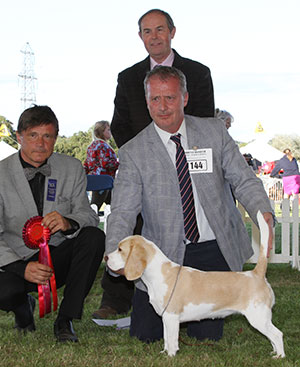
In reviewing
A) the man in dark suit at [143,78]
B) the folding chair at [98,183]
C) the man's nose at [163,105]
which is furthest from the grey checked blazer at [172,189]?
the folding chair at [98,183]

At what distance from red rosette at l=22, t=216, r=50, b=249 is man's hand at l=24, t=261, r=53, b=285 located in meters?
0.15

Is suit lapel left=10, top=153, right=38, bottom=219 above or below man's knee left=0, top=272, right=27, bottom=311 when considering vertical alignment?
above

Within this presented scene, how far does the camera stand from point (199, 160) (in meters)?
3.19

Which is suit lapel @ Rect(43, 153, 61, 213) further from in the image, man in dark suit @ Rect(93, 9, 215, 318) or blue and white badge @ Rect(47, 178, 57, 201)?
man in dark suit @ Rect(93, 9, 215, 318)

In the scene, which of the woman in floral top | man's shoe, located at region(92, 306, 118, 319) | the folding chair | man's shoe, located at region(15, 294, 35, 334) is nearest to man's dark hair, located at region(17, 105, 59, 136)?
man's shoe, located at region(15, 294, 35, 334)

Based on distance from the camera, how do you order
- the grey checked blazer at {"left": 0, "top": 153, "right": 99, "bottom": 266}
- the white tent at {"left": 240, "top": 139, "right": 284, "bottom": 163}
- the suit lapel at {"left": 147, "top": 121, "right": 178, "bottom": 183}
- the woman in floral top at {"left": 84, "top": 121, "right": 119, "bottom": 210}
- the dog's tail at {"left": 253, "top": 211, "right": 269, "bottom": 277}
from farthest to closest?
the white tent at {"left": 240, "top": 139, "right": 284, "bottom": 163}
the woman in floral top at {"left": 84, "top": 121, "right": 119, "bottom": 210}
the grey checked blazer at {"left": 0, "top": 153, "right": 99, "bottom": 266}
the suit lapel at {"left": 147, "top": 121, "right": 178, "bottom": 183}
the dog's tail at {"left": 253, "top": 211, "right": 269, "bottom": 277}

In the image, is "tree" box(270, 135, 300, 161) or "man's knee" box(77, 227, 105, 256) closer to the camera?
"man's knee" box(77, 227, 105, 256)

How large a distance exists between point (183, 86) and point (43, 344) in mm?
1667

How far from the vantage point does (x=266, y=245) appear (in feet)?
8.66

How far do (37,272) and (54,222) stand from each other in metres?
0.31

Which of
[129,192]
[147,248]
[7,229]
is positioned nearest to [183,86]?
[129,192]

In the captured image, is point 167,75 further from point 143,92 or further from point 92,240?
point 143,92

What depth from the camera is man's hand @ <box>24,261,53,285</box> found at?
10.3 feet

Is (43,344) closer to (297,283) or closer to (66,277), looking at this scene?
(66,277)
